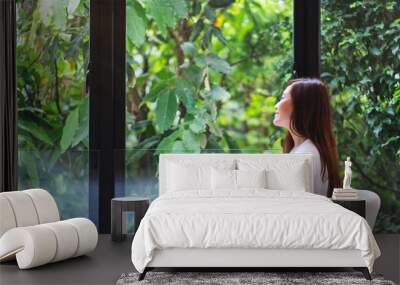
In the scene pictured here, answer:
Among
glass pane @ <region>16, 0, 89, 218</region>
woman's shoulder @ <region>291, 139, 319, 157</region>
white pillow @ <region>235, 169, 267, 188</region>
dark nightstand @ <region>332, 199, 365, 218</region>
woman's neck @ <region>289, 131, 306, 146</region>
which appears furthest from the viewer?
glass pane @ <region>16, 0, 89, 218</region>

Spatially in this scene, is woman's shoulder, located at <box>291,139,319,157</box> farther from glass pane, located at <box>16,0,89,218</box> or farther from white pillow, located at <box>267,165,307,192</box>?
glass pane, located at <box>16,0,89,218</box>

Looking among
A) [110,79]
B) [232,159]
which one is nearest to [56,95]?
[110,79]

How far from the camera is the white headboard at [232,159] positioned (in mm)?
6133

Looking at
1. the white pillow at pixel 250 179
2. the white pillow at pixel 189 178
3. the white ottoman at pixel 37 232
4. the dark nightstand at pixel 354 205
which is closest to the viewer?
the white ottoman at pixel 37 232

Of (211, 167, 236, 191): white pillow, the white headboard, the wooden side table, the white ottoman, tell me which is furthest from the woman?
the white ottoman

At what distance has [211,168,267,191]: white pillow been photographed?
5.85 meters

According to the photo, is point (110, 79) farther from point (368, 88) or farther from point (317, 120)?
point (368, 88)

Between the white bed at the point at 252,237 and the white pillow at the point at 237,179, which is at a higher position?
the white pillow at the point at 237,179

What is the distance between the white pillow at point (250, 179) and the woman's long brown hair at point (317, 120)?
2.41 feet

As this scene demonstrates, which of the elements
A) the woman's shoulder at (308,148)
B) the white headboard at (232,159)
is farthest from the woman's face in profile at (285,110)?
the white headboard at (232,159)

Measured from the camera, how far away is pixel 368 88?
6.93 meters

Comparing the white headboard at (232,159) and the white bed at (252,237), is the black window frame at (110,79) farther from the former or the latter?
the white bed at (252,237)

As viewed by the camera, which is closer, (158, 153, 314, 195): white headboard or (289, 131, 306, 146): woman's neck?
(158, 153, 314, 195): white headboard

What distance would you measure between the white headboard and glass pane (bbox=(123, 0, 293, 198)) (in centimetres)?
56
